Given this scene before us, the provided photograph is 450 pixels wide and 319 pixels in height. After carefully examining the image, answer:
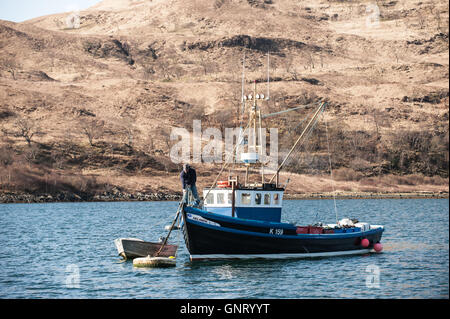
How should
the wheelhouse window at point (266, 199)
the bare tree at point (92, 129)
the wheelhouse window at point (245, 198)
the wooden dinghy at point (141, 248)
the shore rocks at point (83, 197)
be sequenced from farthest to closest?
the bare tree at point (92, 129) → the shore rocks at point (83, 197) → the wheelhouse window at point (266, 199) → the wheelhouse window at point (245, 198) → the wooden dinghy at point (141, 248)

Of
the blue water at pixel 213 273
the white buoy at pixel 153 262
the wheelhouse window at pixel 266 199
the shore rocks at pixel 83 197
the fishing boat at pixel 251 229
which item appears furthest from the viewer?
the shore rocks at pixel 83 197

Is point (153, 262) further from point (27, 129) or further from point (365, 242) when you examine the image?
point (27, 129)

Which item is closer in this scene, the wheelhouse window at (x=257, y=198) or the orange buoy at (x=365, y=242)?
the wheelhouse window at (x=257, y=198)

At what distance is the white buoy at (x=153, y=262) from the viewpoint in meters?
38.6

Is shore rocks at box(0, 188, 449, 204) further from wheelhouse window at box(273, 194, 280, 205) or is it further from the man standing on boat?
the man standing on boat

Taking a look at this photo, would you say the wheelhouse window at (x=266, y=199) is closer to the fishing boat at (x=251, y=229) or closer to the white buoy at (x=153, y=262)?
the fishing boat at (x=251, y=229)

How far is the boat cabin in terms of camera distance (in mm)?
41844

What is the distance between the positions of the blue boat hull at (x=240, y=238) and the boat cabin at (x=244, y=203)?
1.96 meters

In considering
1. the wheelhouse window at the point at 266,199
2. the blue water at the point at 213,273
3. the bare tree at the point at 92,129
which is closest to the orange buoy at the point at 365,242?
the blue water at the point at 213,273

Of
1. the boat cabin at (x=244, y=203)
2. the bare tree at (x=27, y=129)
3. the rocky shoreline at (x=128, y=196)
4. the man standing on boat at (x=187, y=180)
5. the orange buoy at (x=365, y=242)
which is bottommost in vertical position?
the rocky shoreline at (x=128, y=196)
